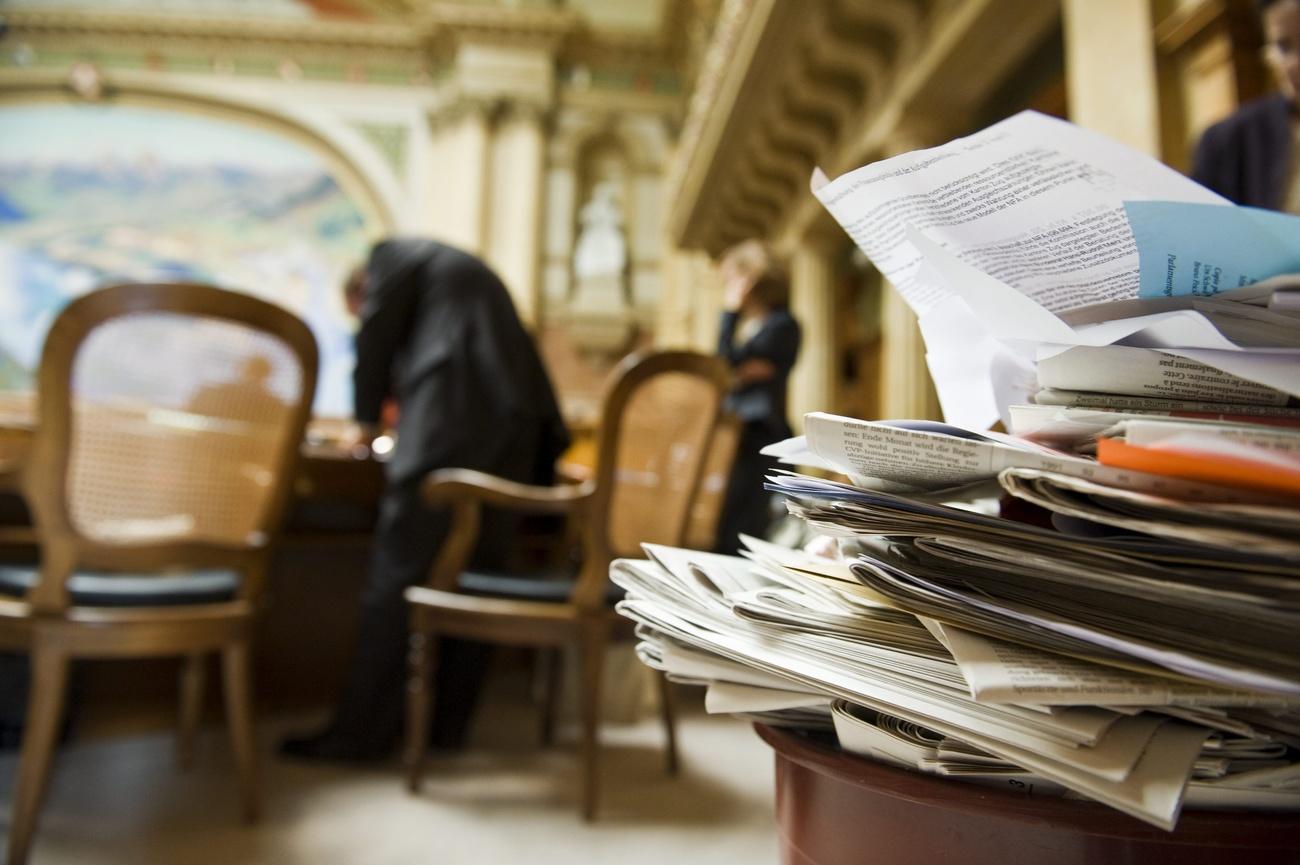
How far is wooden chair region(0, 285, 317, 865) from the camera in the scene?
1267 millimetres

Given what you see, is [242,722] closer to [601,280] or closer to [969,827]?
[969,827]

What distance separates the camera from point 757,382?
100 inches

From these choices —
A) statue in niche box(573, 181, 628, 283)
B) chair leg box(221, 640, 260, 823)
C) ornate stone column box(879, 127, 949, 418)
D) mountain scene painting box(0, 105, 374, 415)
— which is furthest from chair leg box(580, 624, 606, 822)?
mountain scene painting box(0, 105, 374, 415)

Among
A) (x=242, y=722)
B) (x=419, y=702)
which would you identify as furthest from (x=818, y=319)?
(x=242, y=722)

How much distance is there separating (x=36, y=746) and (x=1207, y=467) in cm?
159

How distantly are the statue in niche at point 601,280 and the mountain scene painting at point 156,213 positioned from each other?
2.02 metres

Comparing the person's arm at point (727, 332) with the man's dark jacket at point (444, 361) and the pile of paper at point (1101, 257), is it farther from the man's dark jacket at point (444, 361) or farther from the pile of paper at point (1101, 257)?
the pile of paper at point (1101, 257)

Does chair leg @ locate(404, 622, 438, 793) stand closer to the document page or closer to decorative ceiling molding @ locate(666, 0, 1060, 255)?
the document page

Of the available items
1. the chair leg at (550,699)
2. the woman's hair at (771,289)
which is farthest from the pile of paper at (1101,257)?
the woman's hair at (771,289)

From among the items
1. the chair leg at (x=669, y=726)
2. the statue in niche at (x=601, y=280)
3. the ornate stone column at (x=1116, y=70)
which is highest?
the statue in niche at (x=601, y=280)

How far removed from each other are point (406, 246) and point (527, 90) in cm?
503

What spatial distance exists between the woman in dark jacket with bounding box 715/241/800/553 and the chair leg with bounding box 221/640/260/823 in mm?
1342

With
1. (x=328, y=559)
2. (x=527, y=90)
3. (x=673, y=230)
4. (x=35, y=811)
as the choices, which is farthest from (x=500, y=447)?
(x=527, y=90)

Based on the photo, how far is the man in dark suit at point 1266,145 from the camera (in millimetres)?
1220
